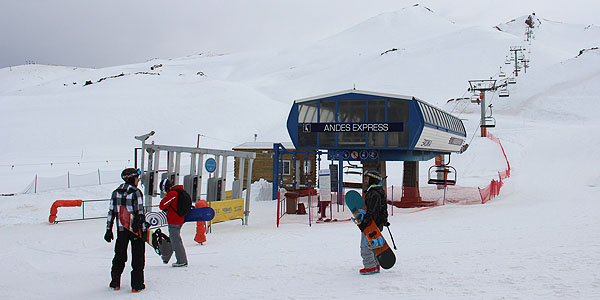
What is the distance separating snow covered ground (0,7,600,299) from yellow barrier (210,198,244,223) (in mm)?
374

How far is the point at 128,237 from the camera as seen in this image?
7371 mm

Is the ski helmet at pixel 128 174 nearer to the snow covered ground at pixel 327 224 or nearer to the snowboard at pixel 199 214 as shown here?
the snow covered ground at pixel 327 224

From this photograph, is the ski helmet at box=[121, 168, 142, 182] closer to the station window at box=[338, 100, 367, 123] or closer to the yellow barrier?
the yellow barrier

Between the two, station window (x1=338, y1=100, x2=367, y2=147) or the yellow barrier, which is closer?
the yellow barrier

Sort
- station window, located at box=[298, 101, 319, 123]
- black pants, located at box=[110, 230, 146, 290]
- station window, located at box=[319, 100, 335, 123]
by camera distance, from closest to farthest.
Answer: black pants, located at box=[110, 230, 146, 290]
station window, located at box=[319, 100, 335, 123]
station window, located at box=[298, 101, 319, 123]

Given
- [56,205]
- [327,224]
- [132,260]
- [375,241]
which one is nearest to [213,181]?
[327,224]

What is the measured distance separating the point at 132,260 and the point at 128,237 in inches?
15.8

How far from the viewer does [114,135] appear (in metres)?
45.9

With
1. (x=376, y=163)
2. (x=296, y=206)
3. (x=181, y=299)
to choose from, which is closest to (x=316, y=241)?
(x=181, y=299)

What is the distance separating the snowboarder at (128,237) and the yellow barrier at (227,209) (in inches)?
282

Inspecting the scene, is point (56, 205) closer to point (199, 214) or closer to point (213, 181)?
point (213, 181)

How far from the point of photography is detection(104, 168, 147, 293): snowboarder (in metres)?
7.15

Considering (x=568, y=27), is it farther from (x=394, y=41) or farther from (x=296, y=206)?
(x=296, y=206)

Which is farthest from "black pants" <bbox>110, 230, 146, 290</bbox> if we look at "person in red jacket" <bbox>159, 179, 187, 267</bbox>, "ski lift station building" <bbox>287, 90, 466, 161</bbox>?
"ski lift station building" <bbox>287, 90, 466, 161</bbox>
